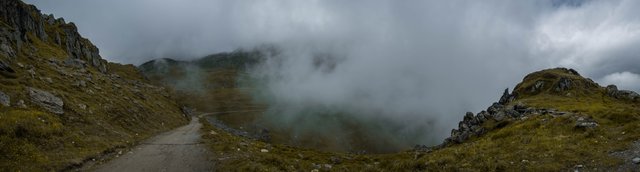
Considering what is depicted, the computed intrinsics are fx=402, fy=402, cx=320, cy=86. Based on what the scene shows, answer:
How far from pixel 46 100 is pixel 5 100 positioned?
20.3 feet

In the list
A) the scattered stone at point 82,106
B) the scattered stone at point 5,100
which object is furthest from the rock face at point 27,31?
the scattered stone at point 5,100

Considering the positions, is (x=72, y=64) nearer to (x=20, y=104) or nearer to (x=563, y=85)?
(x=20, y=104)

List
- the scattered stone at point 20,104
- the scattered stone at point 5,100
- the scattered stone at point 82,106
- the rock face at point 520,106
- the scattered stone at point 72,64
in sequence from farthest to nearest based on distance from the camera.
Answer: the scattered stone at point 72,64 → the rock face at point 520,106 → the scattered stone at point 82,106 → the scattered stone at point 20,104 → the scattered stone at point 5,100

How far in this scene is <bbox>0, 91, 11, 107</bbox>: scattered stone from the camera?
3834cm

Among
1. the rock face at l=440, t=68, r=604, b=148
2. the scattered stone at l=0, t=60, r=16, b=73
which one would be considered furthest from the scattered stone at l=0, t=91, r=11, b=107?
the rock face at l=440, t=68, r=604, b=148

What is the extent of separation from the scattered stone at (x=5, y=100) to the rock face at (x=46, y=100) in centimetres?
326

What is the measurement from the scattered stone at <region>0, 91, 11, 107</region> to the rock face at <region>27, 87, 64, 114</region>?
326cm

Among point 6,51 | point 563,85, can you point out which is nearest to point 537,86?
point 563,85

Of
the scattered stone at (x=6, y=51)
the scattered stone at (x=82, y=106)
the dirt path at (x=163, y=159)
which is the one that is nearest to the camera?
the dirt path at (x=163, y=159)

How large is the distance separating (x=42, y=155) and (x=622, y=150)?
39.0m

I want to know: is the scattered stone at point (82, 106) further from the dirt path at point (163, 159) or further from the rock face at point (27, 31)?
the rock face at point (27, 31)

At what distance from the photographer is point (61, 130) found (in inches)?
1391

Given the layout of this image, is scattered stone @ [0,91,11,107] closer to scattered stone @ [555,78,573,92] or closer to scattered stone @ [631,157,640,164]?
scattered stone @ [631,157,640,164]

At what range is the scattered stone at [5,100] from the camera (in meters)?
38.3
